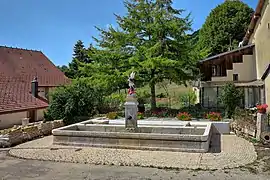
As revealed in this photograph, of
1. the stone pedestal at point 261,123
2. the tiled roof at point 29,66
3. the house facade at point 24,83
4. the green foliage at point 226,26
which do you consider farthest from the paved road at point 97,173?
the green foliage at point 226,26

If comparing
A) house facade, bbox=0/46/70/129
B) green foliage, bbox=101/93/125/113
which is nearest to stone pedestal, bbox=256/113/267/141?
green foliage, bbox=101/93/125/113

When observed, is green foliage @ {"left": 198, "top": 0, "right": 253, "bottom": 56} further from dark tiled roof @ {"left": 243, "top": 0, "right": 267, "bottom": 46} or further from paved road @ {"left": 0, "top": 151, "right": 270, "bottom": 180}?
paved road @ {"left": 0, "top": 151, "right": 270, "bottom": 180}

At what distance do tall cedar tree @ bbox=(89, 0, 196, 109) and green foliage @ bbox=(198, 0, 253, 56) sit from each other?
2140 centimetres

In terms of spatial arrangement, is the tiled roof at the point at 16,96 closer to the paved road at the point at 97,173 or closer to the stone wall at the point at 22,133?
the stone wall at the point at 22,133

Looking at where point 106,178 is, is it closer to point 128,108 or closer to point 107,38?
point 128,108

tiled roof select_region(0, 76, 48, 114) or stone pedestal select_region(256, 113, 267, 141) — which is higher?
tiled roof select_region(0, 76, 48, 114)

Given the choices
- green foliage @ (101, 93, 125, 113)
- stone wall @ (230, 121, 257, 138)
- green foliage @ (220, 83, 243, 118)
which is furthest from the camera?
green foliage @ (101, 93, 125, 113)

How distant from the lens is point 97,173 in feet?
28.8

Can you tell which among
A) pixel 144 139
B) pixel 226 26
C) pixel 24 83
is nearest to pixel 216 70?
pixel 144 139

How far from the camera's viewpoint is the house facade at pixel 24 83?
75.8 ft

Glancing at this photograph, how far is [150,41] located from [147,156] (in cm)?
1261

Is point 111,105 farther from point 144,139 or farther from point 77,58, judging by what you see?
point 77,58

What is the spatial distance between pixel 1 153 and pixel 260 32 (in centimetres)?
2072

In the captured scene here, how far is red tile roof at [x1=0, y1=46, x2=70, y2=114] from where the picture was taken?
24188 millimetres
